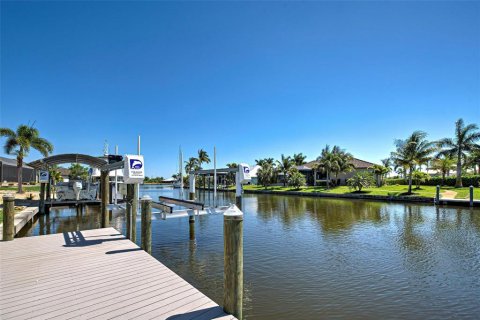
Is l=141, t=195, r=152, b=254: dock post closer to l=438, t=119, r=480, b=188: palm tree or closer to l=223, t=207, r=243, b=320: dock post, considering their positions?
l=223, t=207, r=243, b=320: dock post

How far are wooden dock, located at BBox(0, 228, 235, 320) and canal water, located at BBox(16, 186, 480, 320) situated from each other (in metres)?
2.01

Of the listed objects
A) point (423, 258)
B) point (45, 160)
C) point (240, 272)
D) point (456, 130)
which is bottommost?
point (423, 258)

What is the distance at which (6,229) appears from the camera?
8.51 meters

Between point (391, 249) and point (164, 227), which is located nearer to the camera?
point (391, 249)

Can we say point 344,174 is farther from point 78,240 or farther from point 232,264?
point 232,264

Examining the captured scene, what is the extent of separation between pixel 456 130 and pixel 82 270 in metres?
50.2

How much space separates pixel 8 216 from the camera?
8227 mm

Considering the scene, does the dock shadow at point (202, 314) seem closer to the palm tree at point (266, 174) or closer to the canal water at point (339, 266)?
the canal water at point (339, 266)

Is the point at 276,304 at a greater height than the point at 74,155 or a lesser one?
lesser

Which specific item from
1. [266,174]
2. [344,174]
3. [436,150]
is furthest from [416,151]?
[266,174]

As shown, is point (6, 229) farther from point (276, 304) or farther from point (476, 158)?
point (476, 158)

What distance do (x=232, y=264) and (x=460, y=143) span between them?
49165 millimetres

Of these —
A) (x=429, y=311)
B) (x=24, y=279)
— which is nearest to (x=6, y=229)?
(x=24, y=279)

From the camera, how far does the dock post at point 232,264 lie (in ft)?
14.2
